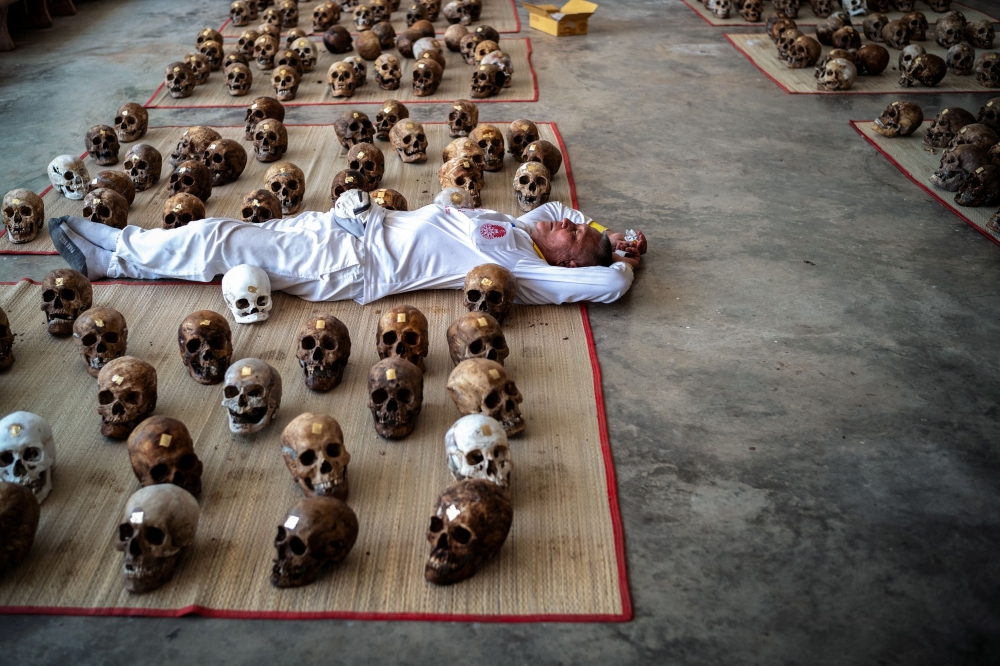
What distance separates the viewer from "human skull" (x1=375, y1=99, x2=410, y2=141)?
24.9 ft

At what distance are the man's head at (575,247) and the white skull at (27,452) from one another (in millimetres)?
3111

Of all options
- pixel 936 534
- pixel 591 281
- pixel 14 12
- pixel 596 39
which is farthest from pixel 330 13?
pixel 936 534

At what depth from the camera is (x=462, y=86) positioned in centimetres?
896

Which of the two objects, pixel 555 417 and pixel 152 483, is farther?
pixel 555 417

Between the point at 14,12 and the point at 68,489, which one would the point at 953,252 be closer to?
the point at 68,489

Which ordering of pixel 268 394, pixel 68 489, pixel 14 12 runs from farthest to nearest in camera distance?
pixel 14 12 < pixel 268 394 < pixel 68 489

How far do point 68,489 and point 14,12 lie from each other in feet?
32.4

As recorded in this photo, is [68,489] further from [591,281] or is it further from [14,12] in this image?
[14,12]

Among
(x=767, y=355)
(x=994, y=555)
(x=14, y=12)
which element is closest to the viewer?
(x=994, y=555)

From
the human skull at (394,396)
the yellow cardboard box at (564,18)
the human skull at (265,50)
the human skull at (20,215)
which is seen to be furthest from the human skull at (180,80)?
the human skull at (394,396)

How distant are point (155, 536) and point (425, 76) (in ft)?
20.6

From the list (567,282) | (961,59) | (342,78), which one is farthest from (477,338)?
(961,59)

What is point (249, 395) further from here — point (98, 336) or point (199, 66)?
point (199, 66)

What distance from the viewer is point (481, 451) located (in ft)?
12.4
